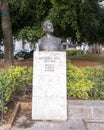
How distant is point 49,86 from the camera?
613 cm

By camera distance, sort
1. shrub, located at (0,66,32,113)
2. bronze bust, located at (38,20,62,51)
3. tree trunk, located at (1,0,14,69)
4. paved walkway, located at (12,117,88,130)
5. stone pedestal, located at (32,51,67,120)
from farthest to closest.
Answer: tree trunk, located at (1,0,14,69)
bronze bust, located at (38,20,62,51)
stone pedestal, located at (32,51,67,120)
shrub, located at (0,66,32,113)
paved walkway, located at (12,117,88,130)

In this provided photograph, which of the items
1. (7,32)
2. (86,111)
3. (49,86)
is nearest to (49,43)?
(49,86)

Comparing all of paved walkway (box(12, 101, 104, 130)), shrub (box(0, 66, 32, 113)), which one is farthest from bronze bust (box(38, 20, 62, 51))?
paved walkway (box(12, 101, 104, 130))

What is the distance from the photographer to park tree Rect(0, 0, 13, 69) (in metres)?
12.3

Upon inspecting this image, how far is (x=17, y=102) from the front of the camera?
6973 millimetres

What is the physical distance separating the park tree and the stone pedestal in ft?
21.4

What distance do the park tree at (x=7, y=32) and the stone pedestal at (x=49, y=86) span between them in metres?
6.53

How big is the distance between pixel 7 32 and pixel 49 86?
672 cm

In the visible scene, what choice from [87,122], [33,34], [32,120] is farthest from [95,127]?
[33,34]

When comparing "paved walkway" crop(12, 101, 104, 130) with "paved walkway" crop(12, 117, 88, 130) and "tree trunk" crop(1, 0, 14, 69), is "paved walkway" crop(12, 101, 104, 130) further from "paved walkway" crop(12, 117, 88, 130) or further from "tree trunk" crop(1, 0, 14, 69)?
"tree trunk" crop(1, 0, 14, 69)

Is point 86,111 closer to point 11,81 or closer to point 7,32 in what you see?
point 11,81

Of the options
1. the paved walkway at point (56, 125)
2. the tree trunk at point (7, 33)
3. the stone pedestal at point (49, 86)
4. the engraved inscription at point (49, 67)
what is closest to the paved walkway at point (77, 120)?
the paved walkway at point (56, 125)

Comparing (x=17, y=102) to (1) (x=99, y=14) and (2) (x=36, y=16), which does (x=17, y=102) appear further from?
(1) (x=99, y=14)

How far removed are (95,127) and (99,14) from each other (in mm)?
12945
